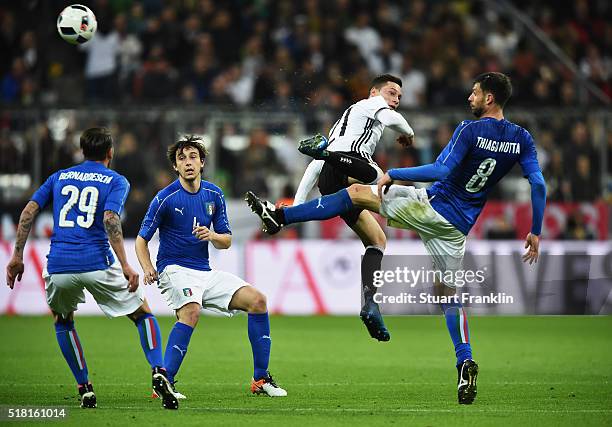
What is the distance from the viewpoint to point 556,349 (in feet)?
46.8

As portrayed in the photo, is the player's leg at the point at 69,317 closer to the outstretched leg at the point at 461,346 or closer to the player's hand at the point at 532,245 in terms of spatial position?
the outstretched leg at the point at 461,346

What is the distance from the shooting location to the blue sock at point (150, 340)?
9.16 meters

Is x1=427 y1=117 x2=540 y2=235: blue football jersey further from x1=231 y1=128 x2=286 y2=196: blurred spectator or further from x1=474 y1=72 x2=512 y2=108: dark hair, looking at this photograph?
x1=231 y1=128 x2=286 y2=196: blurred spectator

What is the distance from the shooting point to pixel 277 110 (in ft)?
61.5

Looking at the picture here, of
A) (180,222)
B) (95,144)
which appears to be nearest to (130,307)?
(180,222)

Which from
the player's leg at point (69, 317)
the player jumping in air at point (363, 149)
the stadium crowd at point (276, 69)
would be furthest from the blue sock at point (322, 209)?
the stadium crowd at point (276, 69)

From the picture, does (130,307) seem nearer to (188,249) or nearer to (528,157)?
(188,249)

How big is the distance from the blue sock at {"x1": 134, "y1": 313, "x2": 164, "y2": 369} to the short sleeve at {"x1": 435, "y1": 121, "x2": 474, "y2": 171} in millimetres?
2760

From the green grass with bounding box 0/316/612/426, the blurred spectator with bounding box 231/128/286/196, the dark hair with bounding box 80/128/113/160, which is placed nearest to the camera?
the green grass with bounding box 0/316/612/426

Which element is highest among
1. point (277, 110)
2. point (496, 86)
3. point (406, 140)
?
point (277, 110)

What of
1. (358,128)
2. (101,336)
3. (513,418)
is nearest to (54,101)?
(101,336)

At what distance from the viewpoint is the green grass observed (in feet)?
28.5

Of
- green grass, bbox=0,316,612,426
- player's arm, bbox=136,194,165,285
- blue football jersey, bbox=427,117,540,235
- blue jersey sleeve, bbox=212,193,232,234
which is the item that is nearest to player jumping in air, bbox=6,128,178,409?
player's arm, bbox=136,194,165,285

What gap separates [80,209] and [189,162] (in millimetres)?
1049
